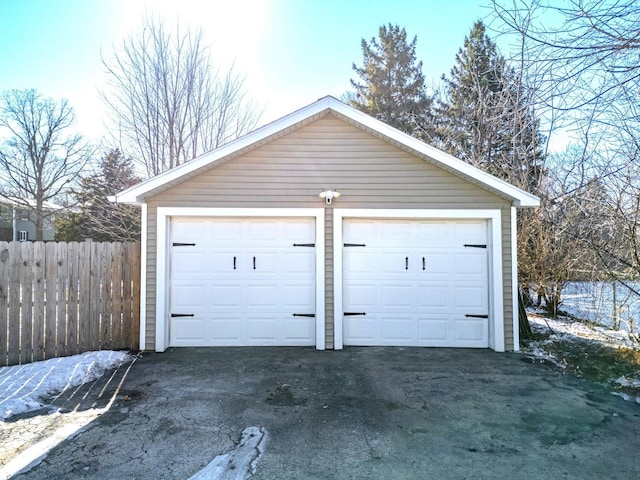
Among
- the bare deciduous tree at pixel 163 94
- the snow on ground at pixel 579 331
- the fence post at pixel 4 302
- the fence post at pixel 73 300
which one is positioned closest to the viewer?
the fence post at pixel 4 302

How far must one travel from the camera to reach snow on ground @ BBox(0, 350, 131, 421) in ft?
12.2

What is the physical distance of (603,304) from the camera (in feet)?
24.0

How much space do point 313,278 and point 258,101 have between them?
29.2ft

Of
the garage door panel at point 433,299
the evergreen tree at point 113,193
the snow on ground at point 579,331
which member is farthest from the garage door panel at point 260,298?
the evergreen tree at point 113,193

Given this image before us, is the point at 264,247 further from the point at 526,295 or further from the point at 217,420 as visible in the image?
the point at 526,295

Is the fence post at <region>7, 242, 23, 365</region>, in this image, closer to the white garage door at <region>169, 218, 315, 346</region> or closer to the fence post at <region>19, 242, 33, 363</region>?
the fence post at <region>19, 242, 33, 363</region>

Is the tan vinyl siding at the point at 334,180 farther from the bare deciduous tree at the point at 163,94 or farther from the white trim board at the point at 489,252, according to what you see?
the bare deciduous tree at the point at 163,94

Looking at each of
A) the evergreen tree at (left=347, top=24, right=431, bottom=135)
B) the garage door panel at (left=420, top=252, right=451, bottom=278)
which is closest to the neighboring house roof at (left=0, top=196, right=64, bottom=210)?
the evergreen tree at (left=347, top=24, right=431, bottom=135)

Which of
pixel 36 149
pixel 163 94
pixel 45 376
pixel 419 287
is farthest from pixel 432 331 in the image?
pixel 36 149

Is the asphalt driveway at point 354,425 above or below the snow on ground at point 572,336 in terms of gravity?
above

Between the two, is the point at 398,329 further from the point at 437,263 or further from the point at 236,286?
the point at 236,286

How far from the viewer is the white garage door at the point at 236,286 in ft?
19.8

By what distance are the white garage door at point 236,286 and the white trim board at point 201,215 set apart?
0.14 meters

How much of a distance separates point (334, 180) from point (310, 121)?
1.06m
